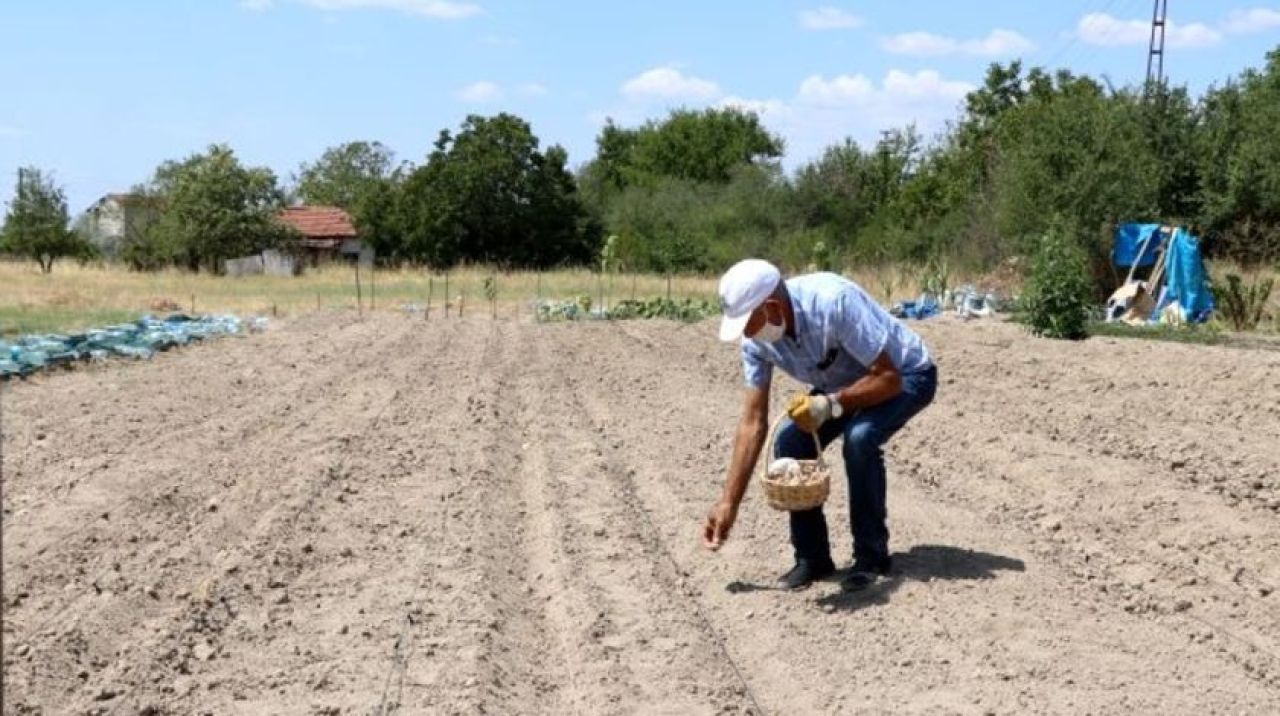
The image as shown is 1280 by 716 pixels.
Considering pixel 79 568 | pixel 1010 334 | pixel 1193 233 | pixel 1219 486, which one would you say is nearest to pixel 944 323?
pixel 1010 334

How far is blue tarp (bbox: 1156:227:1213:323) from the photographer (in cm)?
2047

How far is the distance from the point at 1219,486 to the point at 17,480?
6.80 m

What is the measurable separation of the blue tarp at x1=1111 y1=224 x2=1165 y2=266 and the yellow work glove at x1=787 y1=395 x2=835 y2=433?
18.4m

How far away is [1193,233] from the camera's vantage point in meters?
27.3

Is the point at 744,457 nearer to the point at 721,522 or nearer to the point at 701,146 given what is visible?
the point at 721,522

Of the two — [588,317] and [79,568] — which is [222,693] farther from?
[588,317]

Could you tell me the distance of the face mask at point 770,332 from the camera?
16.9 feet

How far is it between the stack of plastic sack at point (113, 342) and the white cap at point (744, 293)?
31.8 ft

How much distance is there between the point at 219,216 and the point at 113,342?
3334cm

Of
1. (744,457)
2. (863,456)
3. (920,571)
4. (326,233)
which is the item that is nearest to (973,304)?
(920,571)

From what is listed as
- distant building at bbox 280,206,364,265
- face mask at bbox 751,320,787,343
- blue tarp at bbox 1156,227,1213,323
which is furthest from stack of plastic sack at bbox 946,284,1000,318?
distant building at bbox 280,206,364,265

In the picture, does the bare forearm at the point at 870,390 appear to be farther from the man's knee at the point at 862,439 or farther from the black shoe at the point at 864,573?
the black shoe at the point at 864,573

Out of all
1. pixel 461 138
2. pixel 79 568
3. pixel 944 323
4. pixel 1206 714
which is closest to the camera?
pixel 1206 714

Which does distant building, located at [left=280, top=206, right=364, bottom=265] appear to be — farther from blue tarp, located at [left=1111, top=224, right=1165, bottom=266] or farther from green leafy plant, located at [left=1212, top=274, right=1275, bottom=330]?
green leafy plant, located at [left=1212, top=274, right=1275, bottom=330]
